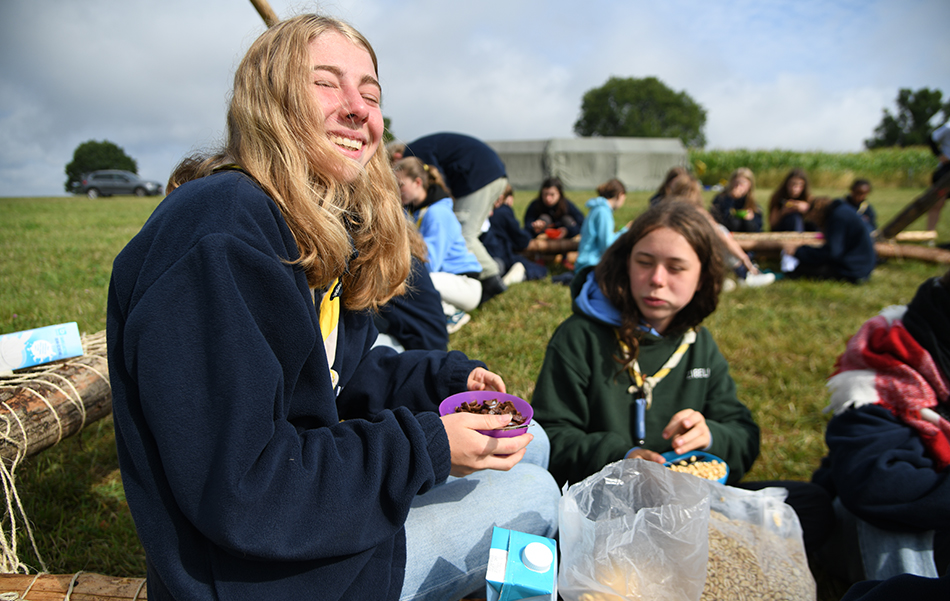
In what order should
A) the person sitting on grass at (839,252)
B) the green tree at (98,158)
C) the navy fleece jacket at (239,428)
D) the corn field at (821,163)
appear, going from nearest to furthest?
the navy fleece jacket at (239,428) < the person sitting on grass at (839,252) < the corn field at (821,163) < the green tree at (98,158)

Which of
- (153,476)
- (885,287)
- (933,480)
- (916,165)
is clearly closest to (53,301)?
(153,476)

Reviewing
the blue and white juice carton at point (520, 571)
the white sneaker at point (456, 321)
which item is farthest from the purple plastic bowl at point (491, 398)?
the white sneaker at point (456, 321)

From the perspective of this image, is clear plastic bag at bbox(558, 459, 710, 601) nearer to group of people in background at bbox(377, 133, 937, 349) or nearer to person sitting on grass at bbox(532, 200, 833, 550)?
person sitting on grass at bbox(532, 200, 833, 550)

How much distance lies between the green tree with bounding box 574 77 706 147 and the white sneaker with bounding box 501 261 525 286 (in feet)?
248

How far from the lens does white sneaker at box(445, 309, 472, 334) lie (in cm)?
491

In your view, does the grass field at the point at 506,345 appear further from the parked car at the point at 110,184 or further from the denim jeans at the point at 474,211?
the parked car at the point at 110,184

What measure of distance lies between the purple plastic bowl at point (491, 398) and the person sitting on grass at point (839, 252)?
7.44 meters

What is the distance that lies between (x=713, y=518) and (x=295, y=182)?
1697mm

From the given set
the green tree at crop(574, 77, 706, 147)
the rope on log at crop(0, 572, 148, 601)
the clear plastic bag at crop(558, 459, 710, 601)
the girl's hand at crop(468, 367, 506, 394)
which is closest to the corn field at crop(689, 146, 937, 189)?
the girl's hand at crop(468, 367, 506, 394)

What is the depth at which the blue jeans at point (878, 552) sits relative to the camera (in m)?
1.90

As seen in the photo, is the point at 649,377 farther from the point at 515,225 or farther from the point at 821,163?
the point at 821,163

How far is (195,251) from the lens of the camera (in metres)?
0.95

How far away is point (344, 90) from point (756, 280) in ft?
23.2

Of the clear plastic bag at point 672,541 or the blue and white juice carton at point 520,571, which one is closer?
the blue and white juice carton at point 520,571
